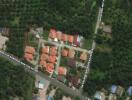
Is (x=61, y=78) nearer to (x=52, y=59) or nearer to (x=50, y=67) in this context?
(x=50, y=67)

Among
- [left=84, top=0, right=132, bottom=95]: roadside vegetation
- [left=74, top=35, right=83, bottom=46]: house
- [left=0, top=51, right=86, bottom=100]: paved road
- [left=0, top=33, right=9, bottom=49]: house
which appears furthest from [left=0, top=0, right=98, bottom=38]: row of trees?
[left=0, top=51, right=86, bottom=100]: paved road

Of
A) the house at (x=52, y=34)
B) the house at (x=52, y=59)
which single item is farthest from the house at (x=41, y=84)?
the house at (x=52, y=34)

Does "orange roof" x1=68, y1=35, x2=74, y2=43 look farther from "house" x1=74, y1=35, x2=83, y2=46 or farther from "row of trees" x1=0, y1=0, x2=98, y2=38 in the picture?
"row of trees" x1=0, y1=0, x2=98, y2=38

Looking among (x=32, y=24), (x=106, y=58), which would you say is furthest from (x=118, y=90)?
(x=32, y=24)

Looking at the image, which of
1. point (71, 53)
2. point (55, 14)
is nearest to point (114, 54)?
point (71, 53)

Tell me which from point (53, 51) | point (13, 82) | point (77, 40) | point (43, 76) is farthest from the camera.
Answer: point (77, 40)

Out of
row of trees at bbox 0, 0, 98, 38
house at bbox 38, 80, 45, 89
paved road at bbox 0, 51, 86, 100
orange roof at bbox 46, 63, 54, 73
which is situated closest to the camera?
paved road at bbox 0, 51, 86, 100

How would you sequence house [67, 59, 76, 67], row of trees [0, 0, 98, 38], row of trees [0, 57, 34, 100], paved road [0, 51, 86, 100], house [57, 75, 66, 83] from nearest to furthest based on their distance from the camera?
row of trees [0, 57, 34, 100]
paved road [0, 51, 86, 100]
row of trees [0, 0, 98, 38]
house [57, 75, 66, 83]
house [67, 59, 76, 67]

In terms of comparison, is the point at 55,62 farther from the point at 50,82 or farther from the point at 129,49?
the point at 129,49
